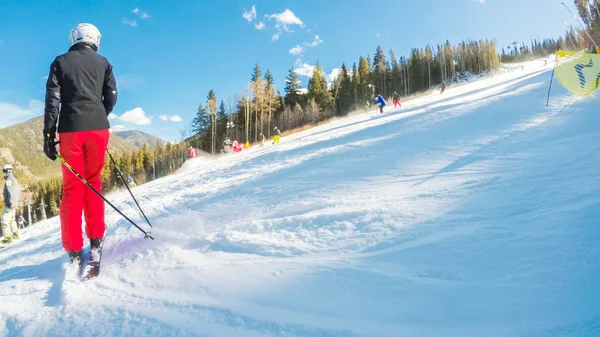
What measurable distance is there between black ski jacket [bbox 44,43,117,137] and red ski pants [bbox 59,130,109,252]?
94 mm

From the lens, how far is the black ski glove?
2.55m

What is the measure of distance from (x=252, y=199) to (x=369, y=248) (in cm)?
220

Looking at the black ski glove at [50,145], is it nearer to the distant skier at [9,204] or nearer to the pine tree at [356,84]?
the distant skier at [9,204]

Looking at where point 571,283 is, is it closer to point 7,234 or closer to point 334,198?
point 334,198

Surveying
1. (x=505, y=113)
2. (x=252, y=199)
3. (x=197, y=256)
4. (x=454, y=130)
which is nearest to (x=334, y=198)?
(x=252, y=199)

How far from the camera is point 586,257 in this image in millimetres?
1778

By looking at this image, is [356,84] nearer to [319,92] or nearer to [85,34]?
[319,92]

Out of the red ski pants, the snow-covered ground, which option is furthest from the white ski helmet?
the snow-covered ground

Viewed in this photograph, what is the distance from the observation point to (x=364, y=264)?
81.8 inches

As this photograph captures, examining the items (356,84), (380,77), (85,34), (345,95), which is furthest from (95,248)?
(380,77)

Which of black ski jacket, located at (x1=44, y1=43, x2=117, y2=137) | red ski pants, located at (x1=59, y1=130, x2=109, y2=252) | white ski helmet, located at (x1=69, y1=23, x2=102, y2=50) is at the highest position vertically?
white ski helmet, located at (x1=69, y1=23, x2=102, y2=50)

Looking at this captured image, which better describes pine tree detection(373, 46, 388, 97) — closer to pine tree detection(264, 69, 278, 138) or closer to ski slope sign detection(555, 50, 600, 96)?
pine tree detection(264, 69, 278, 138)

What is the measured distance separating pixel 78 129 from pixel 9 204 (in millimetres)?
6027

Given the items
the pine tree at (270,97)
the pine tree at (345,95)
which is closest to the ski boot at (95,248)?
the pine tree at (270,97)
